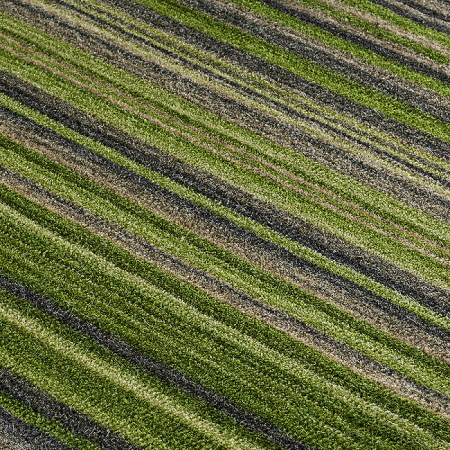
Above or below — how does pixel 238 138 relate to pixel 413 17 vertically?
below

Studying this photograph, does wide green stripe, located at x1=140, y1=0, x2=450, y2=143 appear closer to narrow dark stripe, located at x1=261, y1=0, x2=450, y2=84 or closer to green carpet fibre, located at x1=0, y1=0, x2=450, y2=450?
green carpet fibre, located at x1=0, y1=0, x2=450, y2=450

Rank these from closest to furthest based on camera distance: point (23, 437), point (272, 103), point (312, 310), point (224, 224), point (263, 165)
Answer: point (23, 437), point (312, 310), point (224, 224), point (263, 165), point (272, 103)

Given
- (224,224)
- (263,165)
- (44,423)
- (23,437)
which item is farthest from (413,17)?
(23,437)

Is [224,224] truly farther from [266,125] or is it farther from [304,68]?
[304,68]

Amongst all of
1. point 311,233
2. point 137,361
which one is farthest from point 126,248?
point 311,233

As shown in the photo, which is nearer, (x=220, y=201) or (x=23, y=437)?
(x=23, y=437)

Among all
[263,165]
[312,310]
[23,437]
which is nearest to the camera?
[23,437]

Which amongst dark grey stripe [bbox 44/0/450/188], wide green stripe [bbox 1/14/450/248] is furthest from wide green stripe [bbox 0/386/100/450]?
dark grey stripe [bbox 44/0/450/188]
